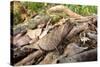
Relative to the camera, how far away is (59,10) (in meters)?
2.23

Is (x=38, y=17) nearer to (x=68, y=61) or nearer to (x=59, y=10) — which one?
(x=59, y=10)

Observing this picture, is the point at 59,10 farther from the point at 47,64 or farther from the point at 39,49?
the point at 47,64

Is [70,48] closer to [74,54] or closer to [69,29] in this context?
[74,54]

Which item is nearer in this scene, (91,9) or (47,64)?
(47,64)

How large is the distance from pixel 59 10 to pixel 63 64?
716 millimetres

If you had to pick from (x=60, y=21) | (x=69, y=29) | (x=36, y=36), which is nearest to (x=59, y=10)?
(x=60, y=21)

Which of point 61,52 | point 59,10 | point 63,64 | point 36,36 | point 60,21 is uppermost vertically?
point 59,10

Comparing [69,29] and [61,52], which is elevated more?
[69,29]

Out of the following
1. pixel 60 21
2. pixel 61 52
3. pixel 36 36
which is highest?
pixel 60 21

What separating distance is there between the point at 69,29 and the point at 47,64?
0.55m

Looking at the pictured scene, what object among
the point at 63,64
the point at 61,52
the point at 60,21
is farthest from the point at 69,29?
the point at 63,64

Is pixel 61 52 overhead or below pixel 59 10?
below

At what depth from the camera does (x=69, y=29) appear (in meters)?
2.26

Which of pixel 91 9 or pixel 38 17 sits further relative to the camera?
pixel 91 9
